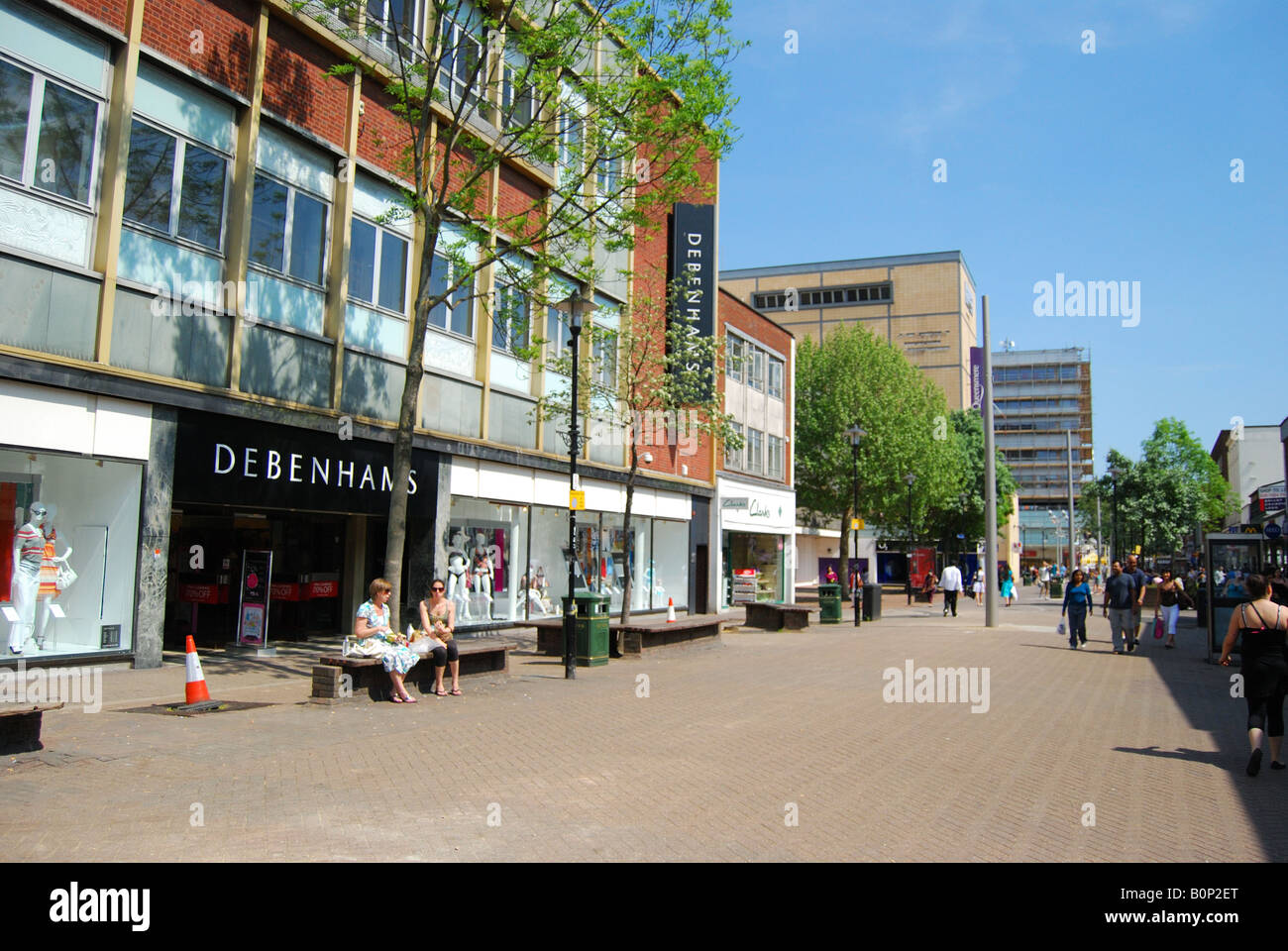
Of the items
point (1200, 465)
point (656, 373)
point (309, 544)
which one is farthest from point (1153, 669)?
point (1200, 465)

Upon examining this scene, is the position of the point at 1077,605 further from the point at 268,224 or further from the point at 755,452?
the point at 268,224

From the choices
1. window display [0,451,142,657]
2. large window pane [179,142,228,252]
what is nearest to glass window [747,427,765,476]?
large window pane [179,142,228,252]

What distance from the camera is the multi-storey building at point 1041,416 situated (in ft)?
420

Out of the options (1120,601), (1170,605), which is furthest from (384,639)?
(1170,605)

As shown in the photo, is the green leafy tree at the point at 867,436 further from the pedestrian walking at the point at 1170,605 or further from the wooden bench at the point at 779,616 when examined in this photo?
the pedestrian walking at the point at 1170,605

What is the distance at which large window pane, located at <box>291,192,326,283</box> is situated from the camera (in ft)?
52.9

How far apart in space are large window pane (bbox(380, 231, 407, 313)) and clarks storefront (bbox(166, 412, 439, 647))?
2.81m

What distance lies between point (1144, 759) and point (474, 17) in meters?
18.1

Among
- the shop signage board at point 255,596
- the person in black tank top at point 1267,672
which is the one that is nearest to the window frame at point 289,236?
the shop signage board at point 255,596

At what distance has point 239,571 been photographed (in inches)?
688

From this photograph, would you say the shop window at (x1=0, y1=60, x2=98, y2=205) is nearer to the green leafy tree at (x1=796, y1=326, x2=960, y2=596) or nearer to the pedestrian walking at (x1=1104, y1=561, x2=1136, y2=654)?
the pedestrian walking at (x1=1104, y1=561, x2=1136, y2=654)

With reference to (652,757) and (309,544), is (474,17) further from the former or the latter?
(652,757)

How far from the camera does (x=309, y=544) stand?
18.5 meters

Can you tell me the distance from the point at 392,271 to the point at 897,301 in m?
69.3
